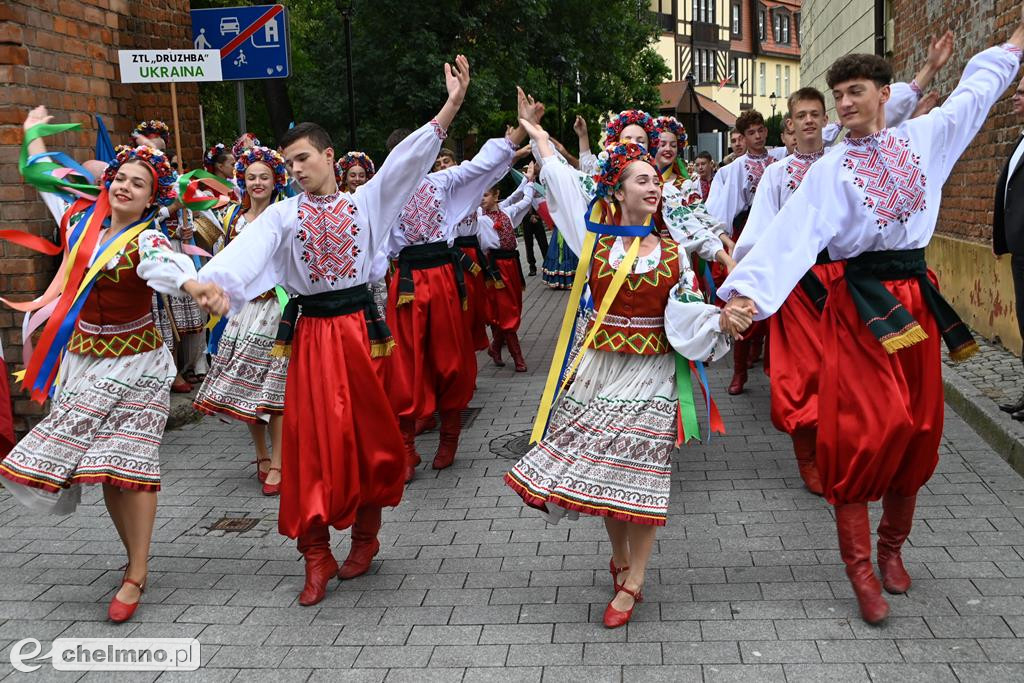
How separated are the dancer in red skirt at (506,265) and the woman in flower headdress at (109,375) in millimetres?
5149

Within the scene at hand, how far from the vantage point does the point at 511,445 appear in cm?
736

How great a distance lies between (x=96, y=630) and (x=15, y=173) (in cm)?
380

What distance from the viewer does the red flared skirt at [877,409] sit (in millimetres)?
4184

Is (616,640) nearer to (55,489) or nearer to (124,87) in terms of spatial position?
(55,489)

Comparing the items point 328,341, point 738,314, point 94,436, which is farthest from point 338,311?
point 738,314

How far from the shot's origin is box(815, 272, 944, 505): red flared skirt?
13.7 ft

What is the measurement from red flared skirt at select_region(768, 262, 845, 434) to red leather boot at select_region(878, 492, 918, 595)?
1457mm

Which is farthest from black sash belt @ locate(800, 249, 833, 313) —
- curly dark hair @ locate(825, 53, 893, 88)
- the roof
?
the roof

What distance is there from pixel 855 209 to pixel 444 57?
15425 millimetres

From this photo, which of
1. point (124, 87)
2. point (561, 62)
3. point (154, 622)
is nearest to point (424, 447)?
point (154, 622)

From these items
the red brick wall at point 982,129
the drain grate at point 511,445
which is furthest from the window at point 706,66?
the drain grate at point 511,445

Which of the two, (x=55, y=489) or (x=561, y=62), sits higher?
(x=561, y=62)

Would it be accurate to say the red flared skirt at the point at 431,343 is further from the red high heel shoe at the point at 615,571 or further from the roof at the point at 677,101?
the roof at the point at 677,101

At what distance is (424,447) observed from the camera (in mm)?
7449
